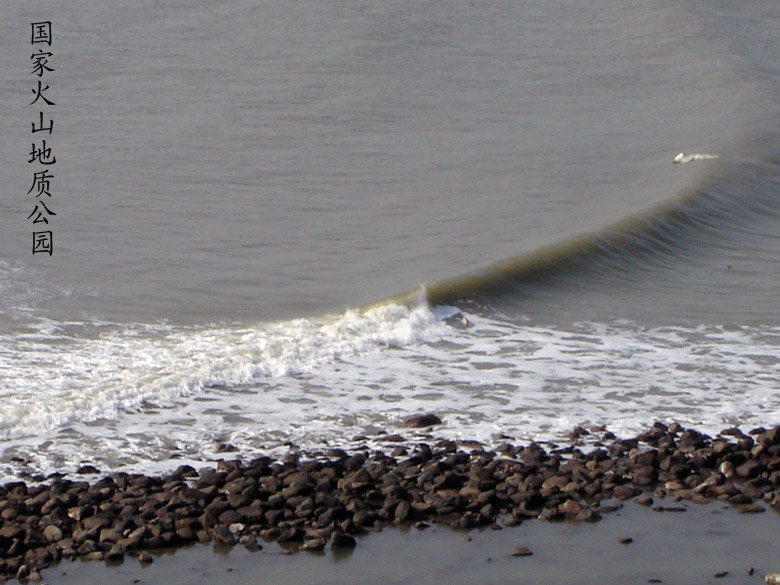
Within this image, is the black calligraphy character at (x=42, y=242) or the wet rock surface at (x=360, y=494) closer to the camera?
the wet rock surface at (x=360, y=494)

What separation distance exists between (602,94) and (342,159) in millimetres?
8329

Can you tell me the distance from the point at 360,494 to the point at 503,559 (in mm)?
1240

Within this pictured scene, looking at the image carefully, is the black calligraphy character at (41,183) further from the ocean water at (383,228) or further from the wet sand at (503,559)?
the wet sand at (503,559)

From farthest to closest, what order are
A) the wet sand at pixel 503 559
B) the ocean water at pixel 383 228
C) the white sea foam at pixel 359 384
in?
the ocean water at pixel 383 228 < the white sea foam at pixel 359 384 < the wet sand at pixel 503 559

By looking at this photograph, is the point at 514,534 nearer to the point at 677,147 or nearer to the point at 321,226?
the point at 321,226

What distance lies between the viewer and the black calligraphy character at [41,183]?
769 inches

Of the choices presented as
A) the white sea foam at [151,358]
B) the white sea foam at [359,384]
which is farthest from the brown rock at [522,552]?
the white sea foam at [151,358]

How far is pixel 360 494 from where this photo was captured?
26.3ft

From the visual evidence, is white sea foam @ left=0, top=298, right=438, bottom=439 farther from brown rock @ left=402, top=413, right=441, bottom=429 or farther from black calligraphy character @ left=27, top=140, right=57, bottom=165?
black calligraphy character @ left=27, top=140, right=57, bottom=165

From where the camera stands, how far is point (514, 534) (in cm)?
755

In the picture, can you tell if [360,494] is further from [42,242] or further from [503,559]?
[42,242]

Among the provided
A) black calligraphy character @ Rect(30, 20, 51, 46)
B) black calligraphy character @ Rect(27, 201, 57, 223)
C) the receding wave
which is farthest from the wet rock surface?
black calligraphy character @ Rect(30, 20, 51, 46)

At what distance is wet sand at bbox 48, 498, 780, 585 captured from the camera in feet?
23.0

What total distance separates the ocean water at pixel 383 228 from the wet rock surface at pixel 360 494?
0.72 metres
